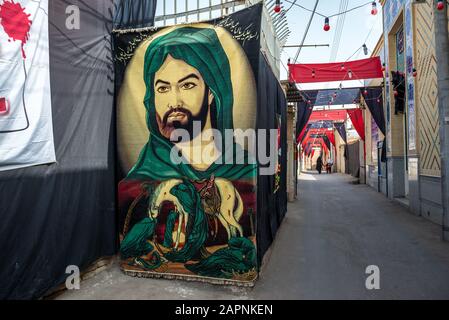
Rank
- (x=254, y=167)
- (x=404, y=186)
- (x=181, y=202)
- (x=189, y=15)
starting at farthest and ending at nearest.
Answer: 1. (x=404, y=186)
2. (x=189, y=15)
3. (x=181, y=202)
4. (x=254, y=167)

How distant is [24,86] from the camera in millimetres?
3174

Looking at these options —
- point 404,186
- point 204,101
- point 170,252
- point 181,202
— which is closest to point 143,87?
point 204,101

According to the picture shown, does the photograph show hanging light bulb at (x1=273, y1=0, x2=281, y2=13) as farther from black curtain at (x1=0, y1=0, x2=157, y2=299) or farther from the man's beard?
black curtain at (x1=0, y1=0, x2=157, y2=299)

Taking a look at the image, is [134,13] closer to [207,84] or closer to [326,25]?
[207,84]

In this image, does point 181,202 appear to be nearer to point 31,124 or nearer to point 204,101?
point 204,101

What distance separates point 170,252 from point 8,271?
5.56 feet

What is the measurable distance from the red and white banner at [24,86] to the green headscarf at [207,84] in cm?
116

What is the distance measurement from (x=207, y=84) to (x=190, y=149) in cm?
83

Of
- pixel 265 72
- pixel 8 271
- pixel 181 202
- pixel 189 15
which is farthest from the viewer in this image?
pixel 189 15

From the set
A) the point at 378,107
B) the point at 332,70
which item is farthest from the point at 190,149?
the point at 378,107

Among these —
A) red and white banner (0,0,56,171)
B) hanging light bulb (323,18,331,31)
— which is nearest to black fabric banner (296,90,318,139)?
hanging light bulb (323,18,331,31)

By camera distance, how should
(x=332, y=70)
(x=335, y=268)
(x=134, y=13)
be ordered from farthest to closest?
(x=332, y=70) < (x=134, y=13) < (x=335, y=268)

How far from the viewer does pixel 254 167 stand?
3781 mm

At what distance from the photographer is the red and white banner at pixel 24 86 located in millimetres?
3014
